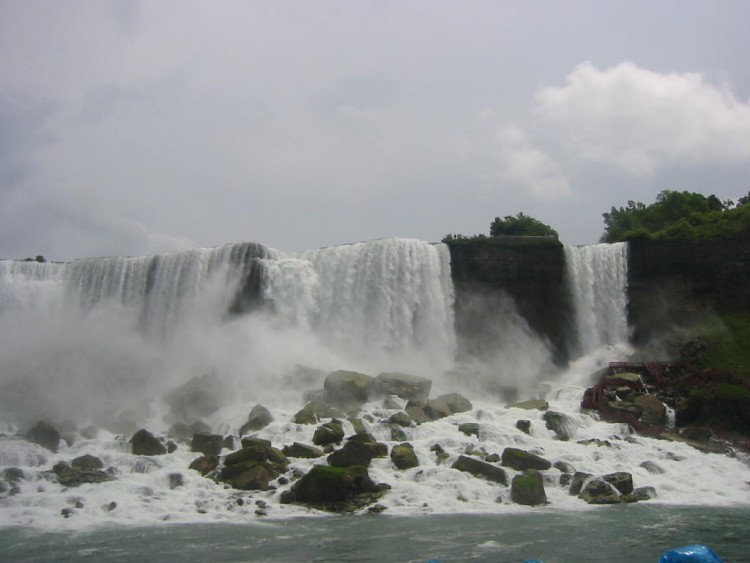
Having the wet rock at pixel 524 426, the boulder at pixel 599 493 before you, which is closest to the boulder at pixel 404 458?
the boulder at pixel 599 493

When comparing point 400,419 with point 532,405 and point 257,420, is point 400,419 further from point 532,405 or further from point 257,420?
point 532,405

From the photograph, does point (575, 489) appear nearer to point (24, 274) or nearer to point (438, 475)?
point (438, 475)

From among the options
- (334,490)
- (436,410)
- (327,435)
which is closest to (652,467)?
(436,410)

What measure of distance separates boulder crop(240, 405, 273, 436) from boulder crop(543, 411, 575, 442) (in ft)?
30.9

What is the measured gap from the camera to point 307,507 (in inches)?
691

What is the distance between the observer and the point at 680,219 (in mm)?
38812

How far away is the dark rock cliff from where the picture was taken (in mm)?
36500

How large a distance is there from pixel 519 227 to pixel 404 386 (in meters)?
28.6

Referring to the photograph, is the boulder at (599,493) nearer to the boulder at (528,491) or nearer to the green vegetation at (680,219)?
the boulder at (528,491)

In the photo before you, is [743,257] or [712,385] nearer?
[712,385]

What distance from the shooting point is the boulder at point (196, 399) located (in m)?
27.7

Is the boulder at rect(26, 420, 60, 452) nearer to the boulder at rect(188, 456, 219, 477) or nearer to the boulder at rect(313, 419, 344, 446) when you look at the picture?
the boulder at rect(188, 456, 219, 477)

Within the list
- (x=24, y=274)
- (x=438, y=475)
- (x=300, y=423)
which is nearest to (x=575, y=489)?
(x=438, y=475)

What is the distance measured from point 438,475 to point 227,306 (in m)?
19.5
